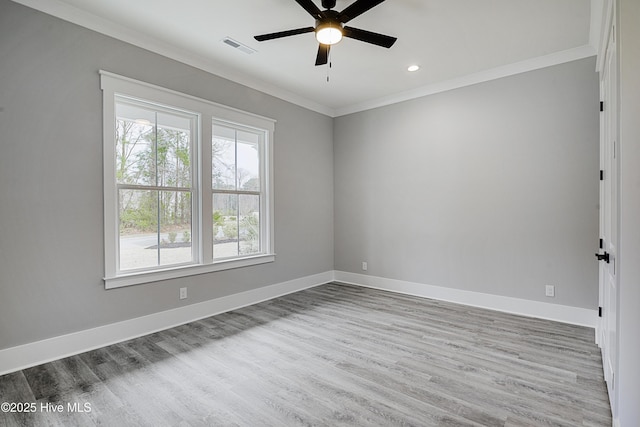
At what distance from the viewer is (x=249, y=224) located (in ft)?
14.4

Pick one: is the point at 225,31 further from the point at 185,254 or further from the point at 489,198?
the point at 489,198

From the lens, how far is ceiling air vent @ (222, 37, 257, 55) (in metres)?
3.25

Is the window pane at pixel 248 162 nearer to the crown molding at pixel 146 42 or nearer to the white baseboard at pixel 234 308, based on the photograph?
the crown molding at pixel 146 42

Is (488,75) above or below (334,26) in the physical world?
above

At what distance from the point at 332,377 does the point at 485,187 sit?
3.01 meters

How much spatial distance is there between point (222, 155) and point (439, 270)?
3.28 m

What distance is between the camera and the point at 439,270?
4.41 metres

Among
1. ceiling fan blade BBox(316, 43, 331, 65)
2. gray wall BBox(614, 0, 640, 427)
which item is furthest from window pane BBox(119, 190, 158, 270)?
gray wall BBox(614, 0, 640, 427)

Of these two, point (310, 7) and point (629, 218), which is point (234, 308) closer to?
point (310, 7)

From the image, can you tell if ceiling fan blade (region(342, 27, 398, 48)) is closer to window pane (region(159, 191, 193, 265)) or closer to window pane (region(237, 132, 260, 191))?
window pane (region(237, 132, 260, 191))

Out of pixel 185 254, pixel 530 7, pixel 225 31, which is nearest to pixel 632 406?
pixel 530 7

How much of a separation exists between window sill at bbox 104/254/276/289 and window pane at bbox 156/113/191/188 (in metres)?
0.93

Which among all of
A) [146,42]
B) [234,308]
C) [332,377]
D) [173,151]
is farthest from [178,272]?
[146,42]

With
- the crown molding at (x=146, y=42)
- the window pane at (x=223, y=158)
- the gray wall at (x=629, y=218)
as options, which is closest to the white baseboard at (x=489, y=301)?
the gray wall at (x=629, y=218)
